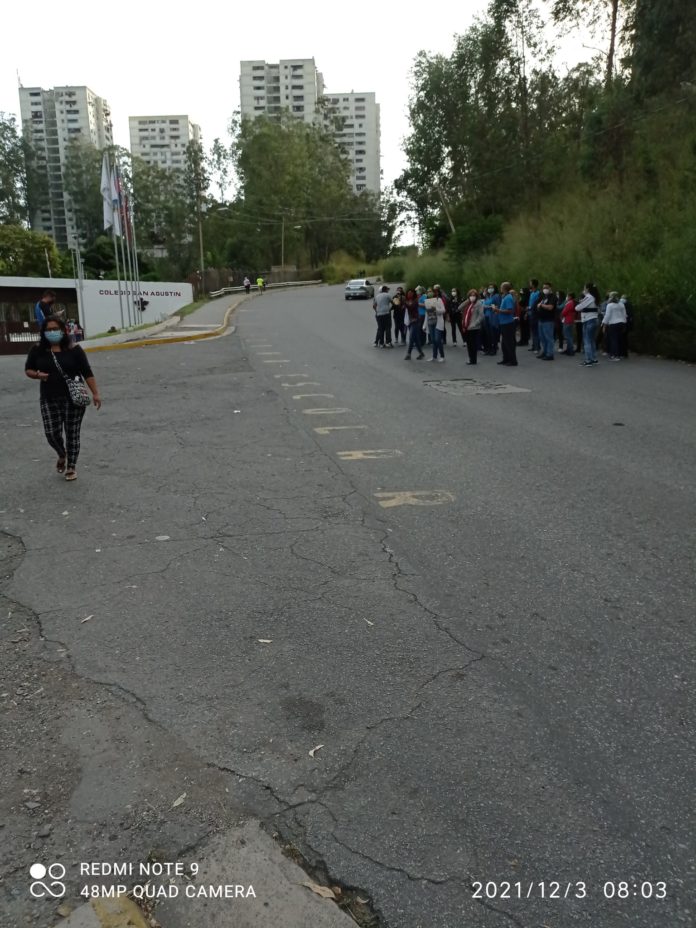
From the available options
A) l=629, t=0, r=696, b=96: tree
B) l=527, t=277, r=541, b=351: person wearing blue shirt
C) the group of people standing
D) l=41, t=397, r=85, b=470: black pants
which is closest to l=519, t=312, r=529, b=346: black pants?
the group of people standing

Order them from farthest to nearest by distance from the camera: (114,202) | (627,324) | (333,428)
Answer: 1. (114,202)
2. (627,324)
3. (333,428)

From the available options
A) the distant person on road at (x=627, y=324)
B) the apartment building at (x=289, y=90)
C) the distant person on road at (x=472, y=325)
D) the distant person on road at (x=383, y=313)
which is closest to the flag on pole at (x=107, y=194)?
the distant person on road at (x=383, y=313)

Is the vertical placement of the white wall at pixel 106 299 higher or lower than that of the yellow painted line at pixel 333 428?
higher

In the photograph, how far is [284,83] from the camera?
16375 centimetres

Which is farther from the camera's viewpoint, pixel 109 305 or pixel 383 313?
pixel 109 305

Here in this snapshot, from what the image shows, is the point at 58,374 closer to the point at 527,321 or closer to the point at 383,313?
the point at 383,313

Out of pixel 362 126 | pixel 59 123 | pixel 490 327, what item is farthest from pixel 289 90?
pixel 490 327

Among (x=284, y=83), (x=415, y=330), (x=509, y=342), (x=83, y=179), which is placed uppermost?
(x=284, y=83)

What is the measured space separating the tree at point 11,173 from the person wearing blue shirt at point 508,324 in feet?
294

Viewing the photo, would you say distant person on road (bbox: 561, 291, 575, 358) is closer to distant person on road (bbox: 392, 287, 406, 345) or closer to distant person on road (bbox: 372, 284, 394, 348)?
distant person on road (bbox: 392, 287, 406, 345)

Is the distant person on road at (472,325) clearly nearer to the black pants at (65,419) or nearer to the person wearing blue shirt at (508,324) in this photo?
the person wearing blue shirt at (508,324)

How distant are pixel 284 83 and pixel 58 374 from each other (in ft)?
580

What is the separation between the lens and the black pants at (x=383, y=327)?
70.2ft

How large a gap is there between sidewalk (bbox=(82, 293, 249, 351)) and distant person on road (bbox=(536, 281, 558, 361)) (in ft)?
43.8
